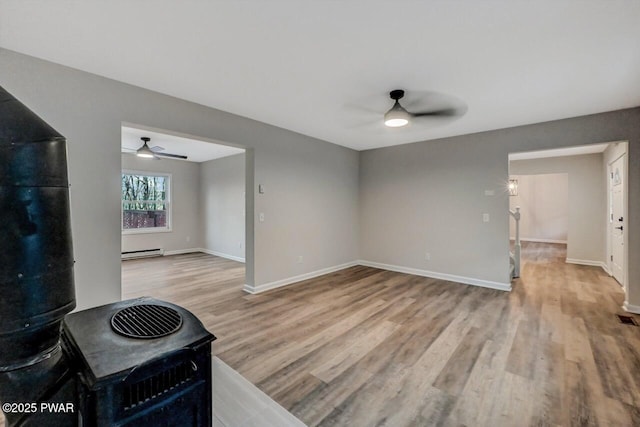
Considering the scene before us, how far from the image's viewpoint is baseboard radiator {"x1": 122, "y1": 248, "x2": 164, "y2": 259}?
6489 millimetres

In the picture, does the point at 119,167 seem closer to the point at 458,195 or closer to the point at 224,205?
the point at 224,205

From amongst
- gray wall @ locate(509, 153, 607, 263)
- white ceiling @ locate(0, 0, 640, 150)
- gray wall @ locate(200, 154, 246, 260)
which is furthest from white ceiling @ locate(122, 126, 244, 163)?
gray wall @ locate(509, 153, 607, 263)

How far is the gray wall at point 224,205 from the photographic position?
21.6 feet

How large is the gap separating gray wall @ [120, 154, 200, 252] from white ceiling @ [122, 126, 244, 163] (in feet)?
1.48

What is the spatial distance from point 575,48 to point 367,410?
10.2 feet

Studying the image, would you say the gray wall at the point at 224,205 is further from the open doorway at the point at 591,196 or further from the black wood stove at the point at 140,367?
the open doorway at the point at 591,196

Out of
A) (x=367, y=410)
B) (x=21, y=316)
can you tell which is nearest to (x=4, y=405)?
(x=21, y=316)

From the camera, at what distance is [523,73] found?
2.54 m

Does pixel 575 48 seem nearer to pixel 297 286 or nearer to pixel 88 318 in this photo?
pixel 88 318

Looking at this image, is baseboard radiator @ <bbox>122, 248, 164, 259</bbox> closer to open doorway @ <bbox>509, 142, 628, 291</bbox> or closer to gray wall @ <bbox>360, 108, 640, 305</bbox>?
gray wall @ <bbox>360, 108, 640, 305</bbox>

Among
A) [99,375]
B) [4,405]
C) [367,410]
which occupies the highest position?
[99,375]

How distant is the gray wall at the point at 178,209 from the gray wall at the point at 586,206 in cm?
930

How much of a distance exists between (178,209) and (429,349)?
701cm

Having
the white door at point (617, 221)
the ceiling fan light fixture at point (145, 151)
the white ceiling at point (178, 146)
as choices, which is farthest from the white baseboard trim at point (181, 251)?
the white door at point (617, 221)
